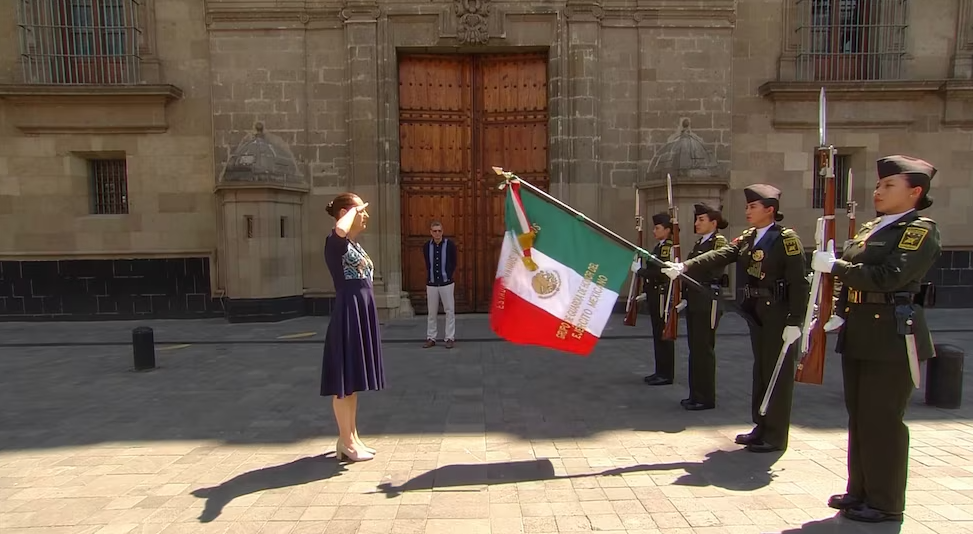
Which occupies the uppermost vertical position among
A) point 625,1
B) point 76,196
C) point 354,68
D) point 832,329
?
point 625,1

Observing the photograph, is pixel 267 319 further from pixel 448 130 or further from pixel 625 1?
pixel 625 1

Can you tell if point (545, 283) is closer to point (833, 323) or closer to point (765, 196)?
point (765, 196)

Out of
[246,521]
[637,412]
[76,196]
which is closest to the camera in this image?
[246,521]

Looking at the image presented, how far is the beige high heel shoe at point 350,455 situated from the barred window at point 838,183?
1160 cm

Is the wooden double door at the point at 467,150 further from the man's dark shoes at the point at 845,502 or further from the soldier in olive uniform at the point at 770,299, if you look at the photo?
the man's dark shoes at the point at 845,502

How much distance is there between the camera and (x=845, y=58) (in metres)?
12.0

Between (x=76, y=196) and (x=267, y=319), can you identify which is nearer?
(x=267, y=319)

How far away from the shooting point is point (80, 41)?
11633mm

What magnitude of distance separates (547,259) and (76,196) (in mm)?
12054

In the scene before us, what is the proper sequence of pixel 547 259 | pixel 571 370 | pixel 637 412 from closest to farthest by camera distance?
pixel 547 259 → pixel 637 412 → pixel 571 370

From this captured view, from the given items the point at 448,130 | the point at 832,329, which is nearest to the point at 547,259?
the point at 832,329

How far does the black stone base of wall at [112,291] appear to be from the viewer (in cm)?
1162

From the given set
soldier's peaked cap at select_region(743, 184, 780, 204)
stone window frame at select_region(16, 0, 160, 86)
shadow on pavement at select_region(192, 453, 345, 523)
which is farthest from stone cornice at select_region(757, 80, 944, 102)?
stone window frame at select_region(16, 0, 160, 86)

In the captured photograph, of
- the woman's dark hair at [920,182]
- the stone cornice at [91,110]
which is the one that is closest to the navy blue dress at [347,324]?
the woman's dark hair at [920,182]
